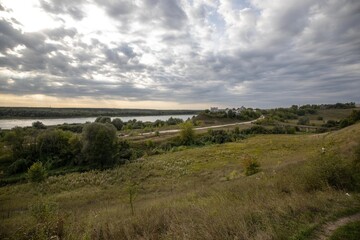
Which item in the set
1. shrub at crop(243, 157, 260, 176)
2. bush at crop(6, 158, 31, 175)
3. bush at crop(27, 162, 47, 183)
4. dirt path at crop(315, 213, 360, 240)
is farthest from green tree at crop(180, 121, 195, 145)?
dirt path at crop(315, 213, 360, 240)

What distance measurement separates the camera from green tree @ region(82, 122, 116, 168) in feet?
155

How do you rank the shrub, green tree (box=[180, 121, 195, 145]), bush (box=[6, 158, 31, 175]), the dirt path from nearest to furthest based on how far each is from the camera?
1. the dirt path
2. the shrub
3. bush (box=[6, 158, 31, 175])
4. green tree (box=[180, 121, 195, 145])

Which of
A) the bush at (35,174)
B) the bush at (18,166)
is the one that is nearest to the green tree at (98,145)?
the bush at (18,166)

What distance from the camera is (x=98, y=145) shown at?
4734 cm

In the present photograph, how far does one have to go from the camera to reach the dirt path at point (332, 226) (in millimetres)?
5037

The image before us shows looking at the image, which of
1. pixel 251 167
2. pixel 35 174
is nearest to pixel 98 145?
pixel 35 174

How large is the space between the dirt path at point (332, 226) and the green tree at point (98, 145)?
4667cm

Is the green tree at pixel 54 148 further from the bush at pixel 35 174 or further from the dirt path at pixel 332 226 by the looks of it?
the dirt path at pixel 332 226

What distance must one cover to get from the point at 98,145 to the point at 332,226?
1852 inches

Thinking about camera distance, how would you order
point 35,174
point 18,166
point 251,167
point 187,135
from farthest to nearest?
1. point 187,135
2. point 18,166
3. point 35,174
4. point 251,167

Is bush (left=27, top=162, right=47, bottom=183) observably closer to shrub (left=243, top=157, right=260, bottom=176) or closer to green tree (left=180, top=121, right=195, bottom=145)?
shrub (left=243, top=157, right=260, bottom=176)

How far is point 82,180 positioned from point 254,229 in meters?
37.0

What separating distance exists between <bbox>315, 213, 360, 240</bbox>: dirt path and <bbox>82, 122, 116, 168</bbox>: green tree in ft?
153

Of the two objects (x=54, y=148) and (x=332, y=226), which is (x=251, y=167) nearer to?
(x=332, y=226)
